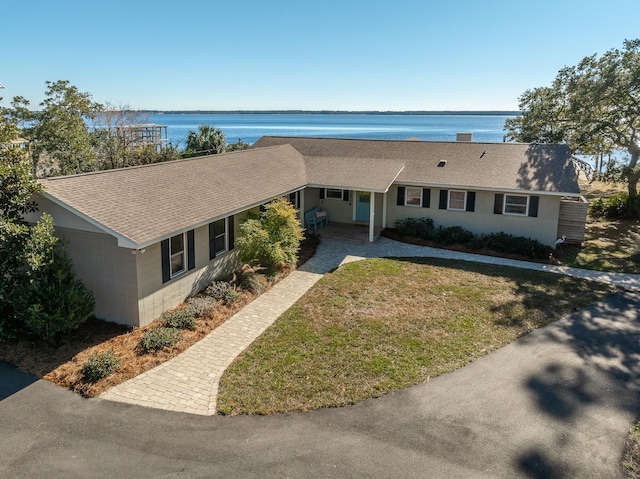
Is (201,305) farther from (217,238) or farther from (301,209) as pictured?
(301,209)

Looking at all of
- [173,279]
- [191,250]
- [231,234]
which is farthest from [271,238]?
[173,279]

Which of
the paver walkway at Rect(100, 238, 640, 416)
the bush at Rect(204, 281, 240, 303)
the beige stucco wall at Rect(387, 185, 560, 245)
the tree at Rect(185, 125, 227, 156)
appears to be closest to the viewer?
the paver walkway at Rect(100, 238, 640, 416)

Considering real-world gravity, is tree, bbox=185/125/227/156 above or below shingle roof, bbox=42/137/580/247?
above

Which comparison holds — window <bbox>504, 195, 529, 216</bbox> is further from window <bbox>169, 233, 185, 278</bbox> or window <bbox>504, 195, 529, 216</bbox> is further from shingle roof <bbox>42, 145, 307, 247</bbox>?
window <bbox>169, 233, 185, 278</bbox>

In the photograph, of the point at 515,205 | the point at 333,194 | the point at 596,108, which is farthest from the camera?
the point at 596,108

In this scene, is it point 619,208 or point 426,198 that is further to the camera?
point 619,208

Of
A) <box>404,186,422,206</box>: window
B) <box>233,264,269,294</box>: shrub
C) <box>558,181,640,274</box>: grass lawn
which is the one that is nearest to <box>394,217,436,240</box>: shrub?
<box>404,186,422,206</box>: window
